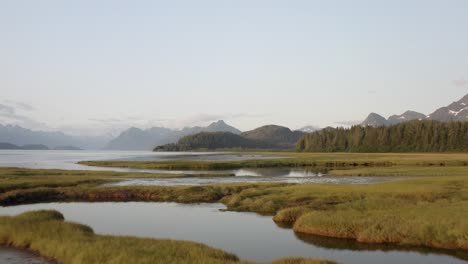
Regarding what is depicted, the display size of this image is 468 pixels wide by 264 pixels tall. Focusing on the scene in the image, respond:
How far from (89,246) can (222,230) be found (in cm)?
1471

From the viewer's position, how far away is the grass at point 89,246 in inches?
1089

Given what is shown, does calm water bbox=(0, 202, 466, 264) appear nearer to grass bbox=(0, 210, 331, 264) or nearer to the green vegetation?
the green vegetation

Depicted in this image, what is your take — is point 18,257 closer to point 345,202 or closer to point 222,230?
point 222,230

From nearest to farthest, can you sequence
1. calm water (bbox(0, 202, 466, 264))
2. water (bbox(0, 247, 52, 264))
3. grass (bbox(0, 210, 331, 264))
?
grass (bbox(0, 210, 331, 264)) → water (bbox(0, 247, 52, 264)) → calm water (bbox(0, 202, 466, 264))

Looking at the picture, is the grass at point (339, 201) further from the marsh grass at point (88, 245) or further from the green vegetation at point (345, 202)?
the marsh grass at point (88, 245)

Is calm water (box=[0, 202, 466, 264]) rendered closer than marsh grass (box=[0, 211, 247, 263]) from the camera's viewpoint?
No

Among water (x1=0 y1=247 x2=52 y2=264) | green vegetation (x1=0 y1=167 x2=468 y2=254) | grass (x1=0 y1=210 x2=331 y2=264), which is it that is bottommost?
water (x1=0 y1=247 x2=52 y2=264)

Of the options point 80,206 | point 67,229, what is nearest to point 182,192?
point 80,206

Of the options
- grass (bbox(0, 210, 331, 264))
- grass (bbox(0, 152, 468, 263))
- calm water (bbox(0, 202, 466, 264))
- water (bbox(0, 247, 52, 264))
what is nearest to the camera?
grass (bbox(0, 210, 331, 264))

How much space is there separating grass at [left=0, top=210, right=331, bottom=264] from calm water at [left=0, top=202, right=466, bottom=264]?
462 cm

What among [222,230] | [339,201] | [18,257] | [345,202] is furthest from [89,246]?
[339,201]

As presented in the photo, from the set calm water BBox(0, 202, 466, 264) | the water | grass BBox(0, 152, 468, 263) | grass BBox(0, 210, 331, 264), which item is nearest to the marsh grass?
grass BBox(0, 210, 331, 264)

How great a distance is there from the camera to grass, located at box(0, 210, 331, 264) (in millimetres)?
27672

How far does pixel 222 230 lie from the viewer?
4212 cm
